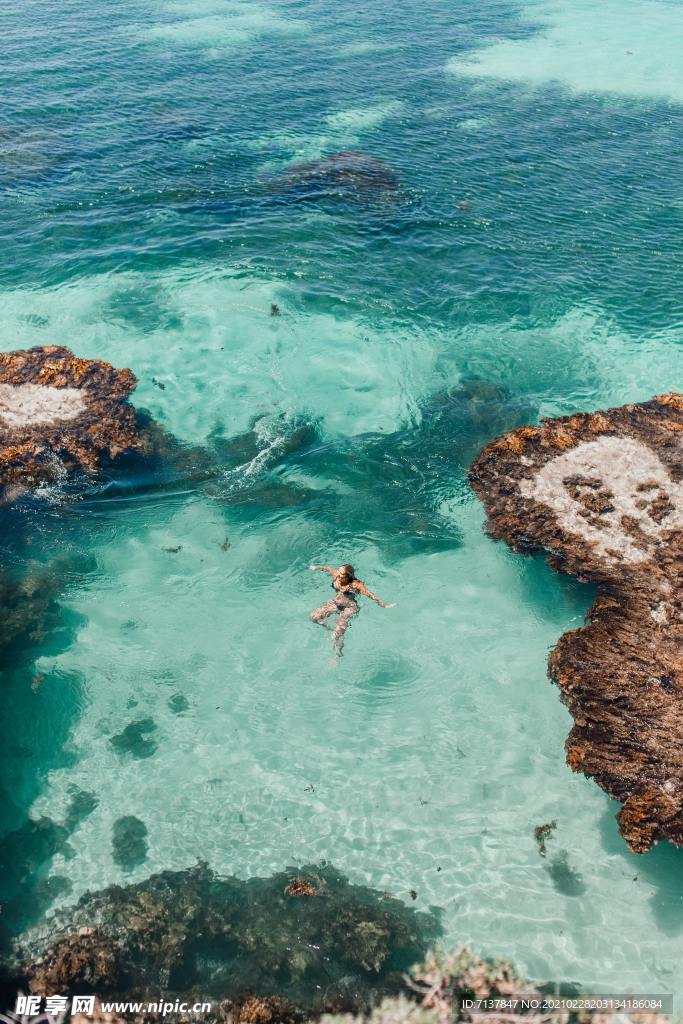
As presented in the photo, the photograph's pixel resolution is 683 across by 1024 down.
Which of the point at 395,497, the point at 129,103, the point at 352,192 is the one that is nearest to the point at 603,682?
the point at 395,497

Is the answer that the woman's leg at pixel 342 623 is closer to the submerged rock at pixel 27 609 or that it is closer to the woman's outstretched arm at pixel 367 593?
the woman's outstretched arm at pixel 367 593

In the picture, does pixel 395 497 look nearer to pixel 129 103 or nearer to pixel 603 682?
pixel 603 682

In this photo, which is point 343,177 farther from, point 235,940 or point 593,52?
point 235,940

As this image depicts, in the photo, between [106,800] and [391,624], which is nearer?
[106,800]

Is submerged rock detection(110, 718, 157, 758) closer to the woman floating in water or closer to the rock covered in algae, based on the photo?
the rock covered in algae

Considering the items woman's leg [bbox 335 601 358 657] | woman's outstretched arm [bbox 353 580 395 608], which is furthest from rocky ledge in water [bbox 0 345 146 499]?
woman's leg [bbox 335 601 358 657]
